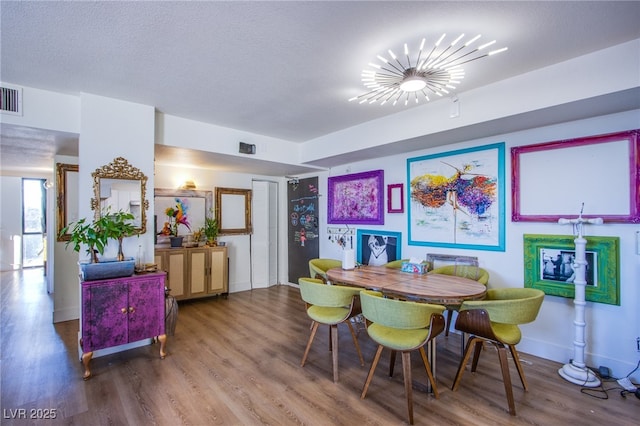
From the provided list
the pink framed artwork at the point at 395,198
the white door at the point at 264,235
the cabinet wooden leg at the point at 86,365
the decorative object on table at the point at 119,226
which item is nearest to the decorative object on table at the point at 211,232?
the white door at the point at 264,235

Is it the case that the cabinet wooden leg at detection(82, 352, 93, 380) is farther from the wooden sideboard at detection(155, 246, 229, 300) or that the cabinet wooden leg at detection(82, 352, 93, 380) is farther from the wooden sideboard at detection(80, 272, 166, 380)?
the wooden sideboard at detection(155, 246, 229, 300)

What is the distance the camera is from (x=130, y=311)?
9.64 ft

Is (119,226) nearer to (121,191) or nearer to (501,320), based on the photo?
(121,191)

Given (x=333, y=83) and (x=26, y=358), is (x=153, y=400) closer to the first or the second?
(x=26, y=358)

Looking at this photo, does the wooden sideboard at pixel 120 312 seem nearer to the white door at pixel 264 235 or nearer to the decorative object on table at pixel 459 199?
the white door at pixel 264 235

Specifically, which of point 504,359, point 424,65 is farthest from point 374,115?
point 504,359

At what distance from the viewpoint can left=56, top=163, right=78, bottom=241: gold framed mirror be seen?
14.0 ft

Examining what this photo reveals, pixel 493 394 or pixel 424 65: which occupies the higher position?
pixel 424 65

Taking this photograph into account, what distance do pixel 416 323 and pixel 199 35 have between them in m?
2.47

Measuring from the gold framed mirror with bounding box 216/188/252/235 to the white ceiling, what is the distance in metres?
2.62

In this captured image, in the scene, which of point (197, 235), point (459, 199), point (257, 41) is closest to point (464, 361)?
point (459, 199)

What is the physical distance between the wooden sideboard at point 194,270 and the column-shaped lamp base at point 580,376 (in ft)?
15.2

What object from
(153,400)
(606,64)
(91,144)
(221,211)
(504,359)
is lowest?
(153,400)

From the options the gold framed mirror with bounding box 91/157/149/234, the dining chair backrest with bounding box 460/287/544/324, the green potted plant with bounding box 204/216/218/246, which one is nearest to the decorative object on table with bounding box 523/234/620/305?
the dining chair backrest with bounding box 460/287/544/324
